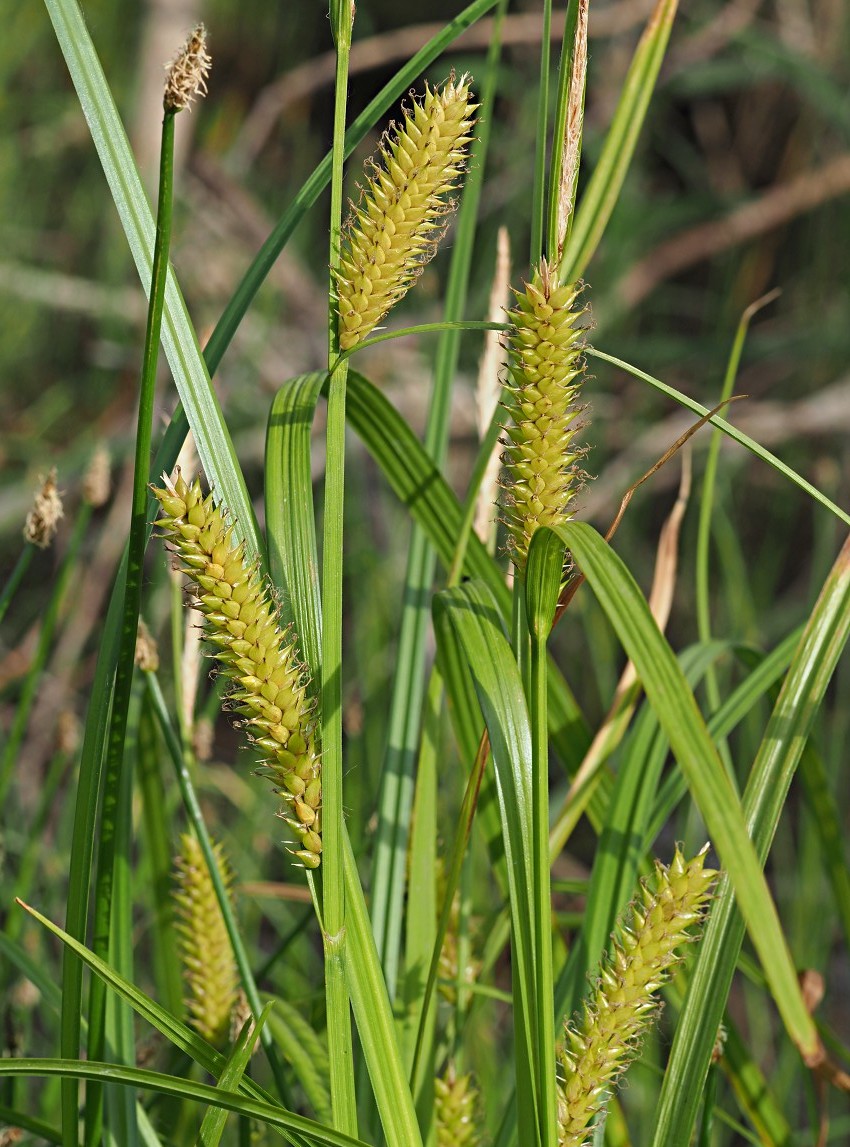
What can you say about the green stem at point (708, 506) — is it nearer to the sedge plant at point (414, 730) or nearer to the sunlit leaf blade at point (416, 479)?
the sedge plant at point (414, 730)

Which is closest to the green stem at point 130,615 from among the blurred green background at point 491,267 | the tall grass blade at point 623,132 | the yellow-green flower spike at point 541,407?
the yellow-green flower spike at point 541,407

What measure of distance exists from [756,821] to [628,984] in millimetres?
89

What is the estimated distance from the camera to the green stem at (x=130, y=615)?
1.10 feet

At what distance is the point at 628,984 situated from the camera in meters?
0.36

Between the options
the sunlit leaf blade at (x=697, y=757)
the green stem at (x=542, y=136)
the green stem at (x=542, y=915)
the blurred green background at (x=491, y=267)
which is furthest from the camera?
the blurred green background at (x=491, y=267)

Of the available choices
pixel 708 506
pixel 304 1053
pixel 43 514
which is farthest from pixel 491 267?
pixel 304 1053

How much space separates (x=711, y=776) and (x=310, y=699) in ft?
0.44

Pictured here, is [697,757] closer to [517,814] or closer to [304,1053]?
[517,814]

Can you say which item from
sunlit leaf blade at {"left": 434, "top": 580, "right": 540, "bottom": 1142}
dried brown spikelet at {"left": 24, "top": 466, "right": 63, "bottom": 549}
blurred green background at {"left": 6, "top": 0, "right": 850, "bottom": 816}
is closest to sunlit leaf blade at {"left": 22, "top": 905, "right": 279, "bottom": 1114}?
sunlit leaf blade at {"left": 434, "top": 580, "right": 540, "bottom": 1142}

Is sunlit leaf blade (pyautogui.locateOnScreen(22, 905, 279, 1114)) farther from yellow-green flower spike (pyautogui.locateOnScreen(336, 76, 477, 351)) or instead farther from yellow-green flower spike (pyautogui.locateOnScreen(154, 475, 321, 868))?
yellow-green flower spike (pyautogui.locateOnScreen(336, 76, 477, 351))

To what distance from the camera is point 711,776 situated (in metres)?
0.27

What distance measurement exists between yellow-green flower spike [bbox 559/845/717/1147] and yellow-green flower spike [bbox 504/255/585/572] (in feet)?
0.40

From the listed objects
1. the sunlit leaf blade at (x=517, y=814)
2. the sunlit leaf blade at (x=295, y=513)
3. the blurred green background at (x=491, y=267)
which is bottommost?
the sunlit leaf blade at (x=517, y=814)

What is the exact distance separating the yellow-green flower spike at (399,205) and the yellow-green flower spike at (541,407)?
4 cm
